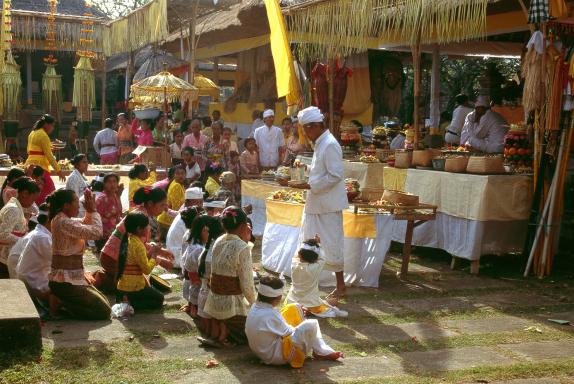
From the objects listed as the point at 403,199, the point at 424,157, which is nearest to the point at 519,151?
the point at 424,157

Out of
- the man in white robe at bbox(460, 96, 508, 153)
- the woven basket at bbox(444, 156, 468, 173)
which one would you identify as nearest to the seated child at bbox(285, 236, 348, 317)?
the woven basket at bbox(444, 156, 468, 173)

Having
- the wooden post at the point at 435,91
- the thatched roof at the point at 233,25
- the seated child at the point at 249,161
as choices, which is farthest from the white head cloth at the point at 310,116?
the thatched roof at the point at 233,25

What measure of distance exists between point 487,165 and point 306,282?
2916 mm

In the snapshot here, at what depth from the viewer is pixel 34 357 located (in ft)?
16.5

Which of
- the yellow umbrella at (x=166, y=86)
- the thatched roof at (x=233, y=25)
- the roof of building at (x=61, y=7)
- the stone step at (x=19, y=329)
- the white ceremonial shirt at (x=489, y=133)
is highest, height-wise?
the roof of building at (x=61, y=7)

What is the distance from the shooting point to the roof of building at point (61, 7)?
2491cm

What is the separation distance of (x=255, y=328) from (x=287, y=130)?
8433mm

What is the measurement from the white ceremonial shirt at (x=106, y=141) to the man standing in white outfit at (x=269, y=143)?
5398 mm

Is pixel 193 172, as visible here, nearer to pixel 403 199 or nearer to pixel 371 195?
pixel 371 195

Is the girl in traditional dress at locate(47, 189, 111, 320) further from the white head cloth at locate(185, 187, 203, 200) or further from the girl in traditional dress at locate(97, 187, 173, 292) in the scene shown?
the white head cloth at locate(185, 187, 203, 200)

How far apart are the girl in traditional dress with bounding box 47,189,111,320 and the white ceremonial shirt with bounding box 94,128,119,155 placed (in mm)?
10723

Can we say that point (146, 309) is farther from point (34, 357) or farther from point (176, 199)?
point (176, 199)

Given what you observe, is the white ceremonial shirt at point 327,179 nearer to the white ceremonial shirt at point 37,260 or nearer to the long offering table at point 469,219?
the long offering table at point 469,219

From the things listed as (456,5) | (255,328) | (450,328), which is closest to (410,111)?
(456,5)
